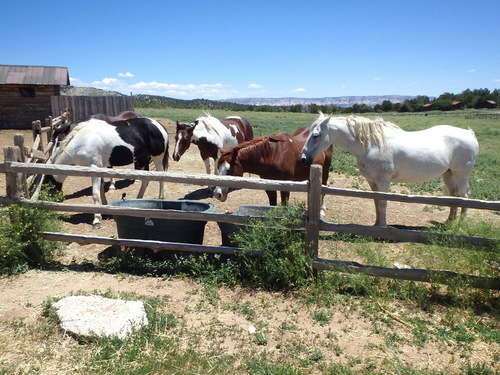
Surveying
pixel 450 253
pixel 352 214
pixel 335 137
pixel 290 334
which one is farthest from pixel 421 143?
pixel 290 334

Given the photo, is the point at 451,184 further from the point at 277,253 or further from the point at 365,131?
the point at 277,253

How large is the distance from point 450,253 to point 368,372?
1.98m

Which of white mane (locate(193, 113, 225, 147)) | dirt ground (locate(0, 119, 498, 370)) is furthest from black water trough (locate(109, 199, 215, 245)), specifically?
white mane (locate(193, 113, 225, 147))

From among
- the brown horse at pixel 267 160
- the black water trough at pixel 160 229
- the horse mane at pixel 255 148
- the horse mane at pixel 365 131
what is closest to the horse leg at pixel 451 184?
the horse mane at pixel 365 131

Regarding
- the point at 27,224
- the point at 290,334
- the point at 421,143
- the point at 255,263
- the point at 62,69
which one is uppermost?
the point at 62,69

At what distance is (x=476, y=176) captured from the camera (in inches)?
474

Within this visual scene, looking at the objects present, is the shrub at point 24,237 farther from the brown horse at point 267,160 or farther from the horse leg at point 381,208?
the horse leg at point 381,208

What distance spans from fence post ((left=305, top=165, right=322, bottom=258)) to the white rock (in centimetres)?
206

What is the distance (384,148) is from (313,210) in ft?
8.50

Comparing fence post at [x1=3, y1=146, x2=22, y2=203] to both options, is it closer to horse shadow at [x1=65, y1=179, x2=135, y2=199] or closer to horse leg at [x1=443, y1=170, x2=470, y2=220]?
horse shadow at [x1=65, y1=179, x2=135, y2=199]

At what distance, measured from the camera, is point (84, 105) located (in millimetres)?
20281

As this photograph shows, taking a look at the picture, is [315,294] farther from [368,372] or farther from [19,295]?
[19,295]

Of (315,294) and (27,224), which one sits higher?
(27,224)

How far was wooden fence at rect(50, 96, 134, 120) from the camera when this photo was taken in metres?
19.6
